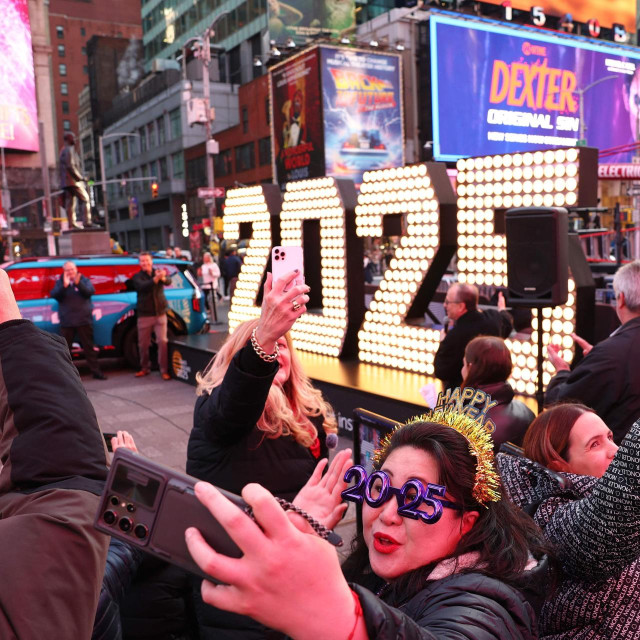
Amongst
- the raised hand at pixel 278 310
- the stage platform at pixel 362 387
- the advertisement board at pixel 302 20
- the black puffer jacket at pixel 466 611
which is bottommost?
the stage platform at pixel 362 387

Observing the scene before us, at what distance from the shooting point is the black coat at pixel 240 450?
261 cm

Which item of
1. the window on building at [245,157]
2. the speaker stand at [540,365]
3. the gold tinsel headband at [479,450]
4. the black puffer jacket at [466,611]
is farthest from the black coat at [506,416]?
the window on building at [245,157]

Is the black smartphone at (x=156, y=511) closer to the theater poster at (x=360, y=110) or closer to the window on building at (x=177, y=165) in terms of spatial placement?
the theater poster at (x=360, y=110)

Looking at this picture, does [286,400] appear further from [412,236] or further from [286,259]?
[412,236]

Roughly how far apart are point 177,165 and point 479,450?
2825 inches

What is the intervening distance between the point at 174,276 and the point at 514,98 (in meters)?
27.8

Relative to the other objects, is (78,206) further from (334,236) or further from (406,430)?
(406,430)

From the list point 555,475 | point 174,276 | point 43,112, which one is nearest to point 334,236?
point 174,276

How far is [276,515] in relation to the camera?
963mm

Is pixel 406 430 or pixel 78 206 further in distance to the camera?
pixel 78 206

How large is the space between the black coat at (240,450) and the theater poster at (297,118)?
3830 centimetres

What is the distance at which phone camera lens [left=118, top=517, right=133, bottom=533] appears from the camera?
1.10 metres

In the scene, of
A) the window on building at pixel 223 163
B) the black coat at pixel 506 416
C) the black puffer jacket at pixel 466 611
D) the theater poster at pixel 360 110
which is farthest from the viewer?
the window on building at pixel 223 163

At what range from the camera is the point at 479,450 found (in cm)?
175
